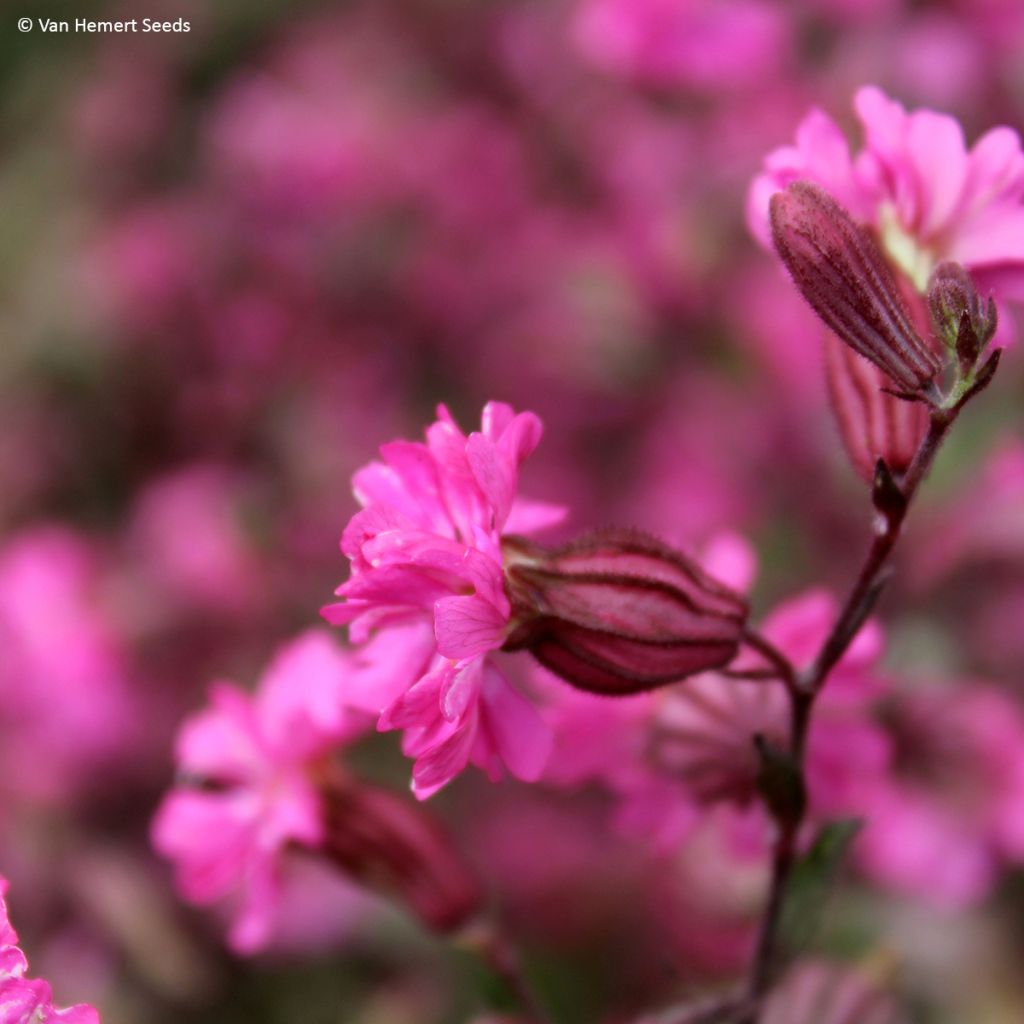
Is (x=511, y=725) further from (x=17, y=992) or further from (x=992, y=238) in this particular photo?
(x=992, y=238)

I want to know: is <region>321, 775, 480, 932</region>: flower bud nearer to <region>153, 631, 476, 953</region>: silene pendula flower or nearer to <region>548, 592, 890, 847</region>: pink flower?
<region>153, 631, 476, 953</region>: silene pendula flower

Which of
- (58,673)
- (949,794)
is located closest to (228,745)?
(949,794)

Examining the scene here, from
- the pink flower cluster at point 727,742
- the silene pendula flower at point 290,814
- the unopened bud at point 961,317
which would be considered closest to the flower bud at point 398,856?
the silene pendula flower at point 290,814

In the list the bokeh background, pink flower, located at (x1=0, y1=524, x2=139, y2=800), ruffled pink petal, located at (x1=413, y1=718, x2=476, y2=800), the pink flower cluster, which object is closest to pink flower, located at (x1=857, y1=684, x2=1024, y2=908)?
the bokeh background

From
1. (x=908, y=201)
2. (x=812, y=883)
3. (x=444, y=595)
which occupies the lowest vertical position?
(x=812, y=883)

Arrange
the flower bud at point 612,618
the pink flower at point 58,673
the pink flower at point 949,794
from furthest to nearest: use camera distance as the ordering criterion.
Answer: the pink flower at point 58,673, the pink flower at point 949,794, the flower bud at point 612,618

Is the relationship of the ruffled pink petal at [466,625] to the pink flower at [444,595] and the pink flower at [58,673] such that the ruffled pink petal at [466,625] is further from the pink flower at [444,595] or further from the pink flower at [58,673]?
the pink flower at [58,673]

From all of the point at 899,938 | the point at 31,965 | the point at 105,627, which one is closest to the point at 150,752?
the point at 105,627
